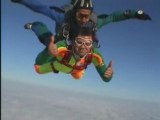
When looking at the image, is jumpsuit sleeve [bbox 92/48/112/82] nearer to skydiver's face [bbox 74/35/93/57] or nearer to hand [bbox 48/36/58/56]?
skydiver's face [bbox 74/35/93/57]

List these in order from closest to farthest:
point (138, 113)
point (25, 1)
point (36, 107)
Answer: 1. point (25, 1)
2. point (36, 107)
3. point (138, 113)

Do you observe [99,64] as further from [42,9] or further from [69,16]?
[42,9]

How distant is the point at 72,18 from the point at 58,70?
27 cm

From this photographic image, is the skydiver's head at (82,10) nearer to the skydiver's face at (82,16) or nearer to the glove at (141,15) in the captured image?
the skydiver's face at (82,16)

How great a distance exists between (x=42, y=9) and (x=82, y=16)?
19 centimetres

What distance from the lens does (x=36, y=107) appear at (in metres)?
1.97

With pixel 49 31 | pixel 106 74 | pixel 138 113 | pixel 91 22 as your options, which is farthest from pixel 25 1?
pixel 138 113

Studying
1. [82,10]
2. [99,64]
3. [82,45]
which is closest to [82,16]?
[82,10]

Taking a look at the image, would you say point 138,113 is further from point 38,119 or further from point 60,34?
point 60,34

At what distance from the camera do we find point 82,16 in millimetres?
1701

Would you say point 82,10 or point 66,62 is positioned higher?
point 82,10

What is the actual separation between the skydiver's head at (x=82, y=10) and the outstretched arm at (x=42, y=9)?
3.0 inches

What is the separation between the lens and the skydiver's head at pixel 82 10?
1.69 metres

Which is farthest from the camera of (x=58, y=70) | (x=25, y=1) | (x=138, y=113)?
(x=138, y=113)
